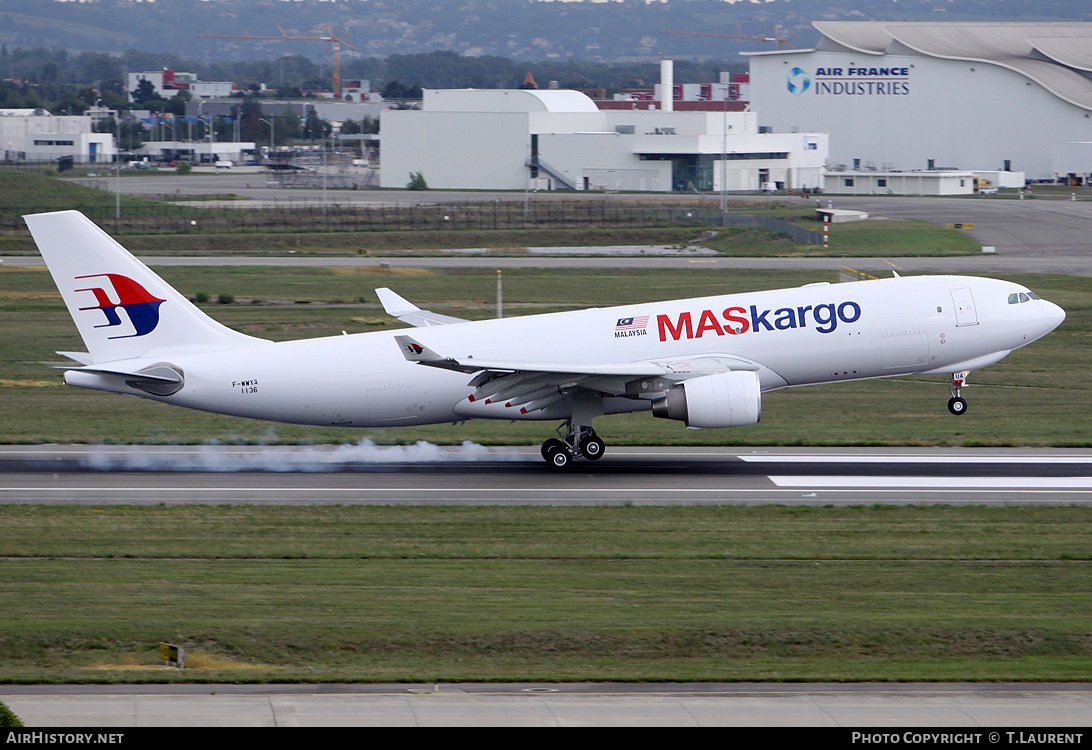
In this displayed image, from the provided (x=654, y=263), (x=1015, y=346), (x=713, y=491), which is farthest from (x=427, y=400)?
(x=654, y=263)

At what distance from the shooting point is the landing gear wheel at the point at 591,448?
3519cm

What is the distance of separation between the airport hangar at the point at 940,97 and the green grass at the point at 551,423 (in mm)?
111192

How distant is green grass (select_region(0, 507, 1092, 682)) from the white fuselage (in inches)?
200

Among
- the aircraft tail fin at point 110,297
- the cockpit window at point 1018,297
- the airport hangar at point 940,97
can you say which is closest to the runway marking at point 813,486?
the aircraft tail fin at point 110,297

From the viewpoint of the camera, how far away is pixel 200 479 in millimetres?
33906

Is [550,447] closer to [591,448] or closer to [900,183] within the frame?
[591,448]

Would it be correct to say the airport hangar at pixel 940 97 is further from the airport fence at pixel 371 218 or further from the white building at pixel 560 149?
the airport fence at pixel 371 218

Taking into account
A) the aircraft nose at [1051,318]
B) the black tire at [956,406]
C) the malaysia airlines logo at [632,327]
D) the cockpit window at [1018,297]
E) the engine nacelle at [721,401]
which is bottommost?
the black tire at [956,406]

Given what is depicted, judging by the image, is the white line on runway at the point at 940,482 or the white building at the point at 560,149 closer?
the white line on runway at the point at 940,482

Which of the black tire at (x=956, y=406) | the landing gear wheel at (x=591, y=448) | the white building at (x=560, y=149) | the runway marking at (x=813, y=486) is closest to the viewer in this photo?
the runway marking at (x=813, y=486)

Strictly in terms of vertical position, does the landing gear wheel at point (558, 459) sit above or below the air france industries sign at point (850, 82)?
below

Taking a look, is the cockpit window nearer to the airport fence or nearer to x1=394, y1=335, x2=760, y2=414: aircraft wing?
x1=394, y1=335, x2=760, y2=414: aircraft wing

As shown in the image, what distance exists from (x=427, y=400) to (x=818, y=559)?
43.1 feet

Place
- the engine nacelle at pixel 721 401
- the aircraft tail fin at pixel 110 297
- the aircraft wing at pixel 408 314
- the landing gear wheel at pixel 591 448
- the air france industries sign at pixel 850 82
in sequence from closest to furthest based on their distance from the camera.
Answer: the engine nacelle at pixel 721 401 → the aircraft tail fin at pixel 110 297 → the landing gear wheel at pixel 591 448 → the aircraft wing at pixel 408 314 → the air france industries sign at pixel 850 82
